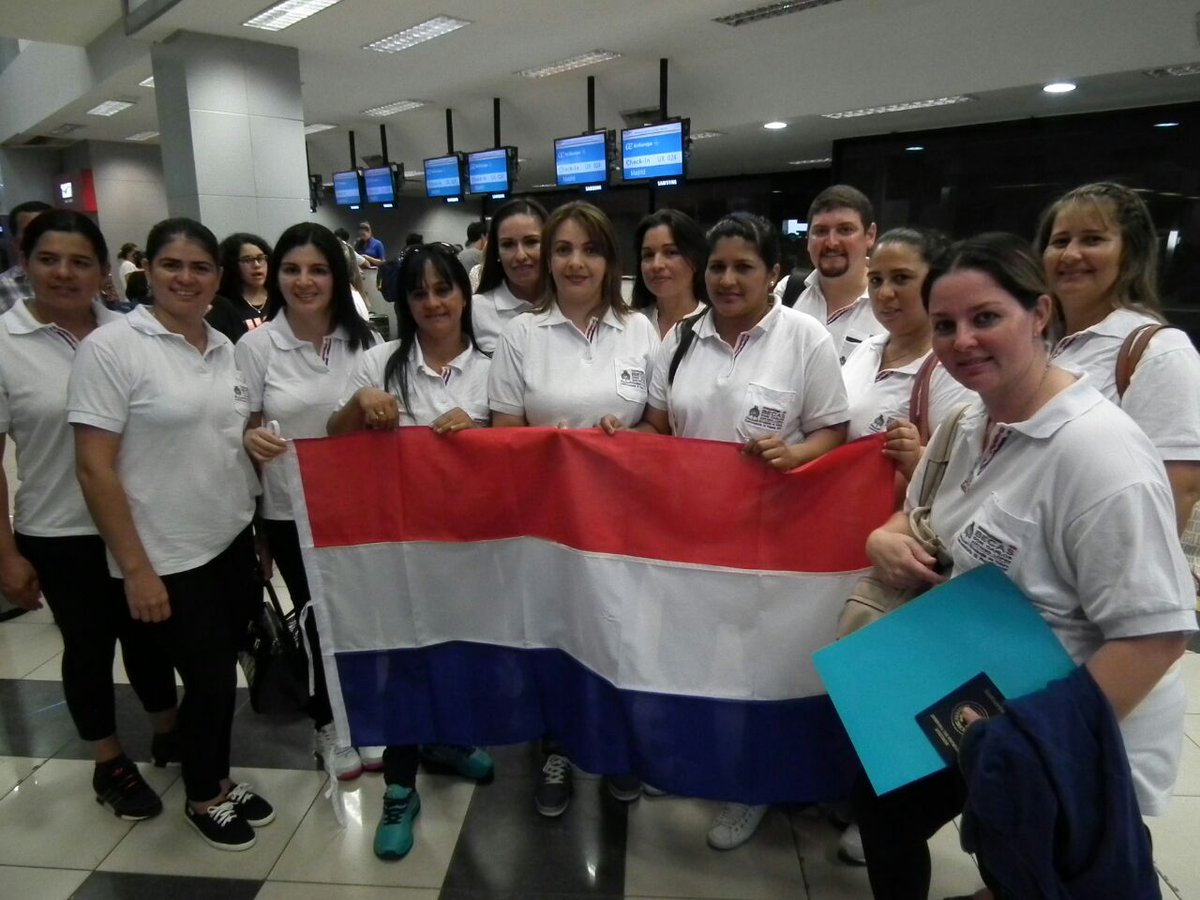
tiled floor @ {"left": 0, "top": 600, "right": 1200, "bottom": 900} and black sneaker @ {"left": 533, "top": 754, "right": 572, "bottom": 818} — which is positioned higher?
black sneaker @ {"left": 533, "top": 754, "right": 572, "bottom": 818}

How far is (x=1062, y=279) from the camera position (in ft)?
6.07

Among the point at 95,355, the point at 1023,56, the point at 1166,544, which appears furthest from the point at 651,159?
the point at 1166,544

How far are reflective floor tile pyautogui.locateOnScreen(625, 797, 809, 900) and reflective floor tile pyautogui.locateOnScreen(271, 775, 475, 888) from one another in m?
0.52

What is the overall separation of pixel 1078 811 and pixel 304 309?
2095mm

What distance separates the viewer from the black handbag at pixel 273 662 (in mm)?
2234

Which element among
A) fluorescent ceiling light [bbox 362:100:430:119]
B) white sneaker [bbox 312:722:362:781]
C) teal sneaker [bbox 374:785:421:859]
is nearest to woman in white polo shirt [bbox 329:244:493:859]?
teal sneaker [bbox 374:785:421:859]

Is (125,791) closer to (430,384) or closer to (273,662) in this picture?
(273,662)

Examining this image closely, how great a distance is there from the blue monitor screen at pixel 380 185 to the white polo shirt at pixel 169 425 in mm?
9963

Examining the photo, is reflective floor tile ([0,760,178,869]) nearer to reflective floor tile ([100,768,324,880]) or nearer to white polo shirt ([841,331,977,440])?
reflective floor tile ([100,768,324,880])

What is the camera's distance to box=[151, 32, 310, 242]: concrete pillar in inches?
242

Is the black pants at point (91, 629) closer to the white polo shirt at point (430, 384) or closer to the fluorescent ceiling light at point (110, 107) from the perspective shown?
the white polo shirt at point (430, 384)

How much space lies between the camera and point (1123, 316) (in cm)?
176

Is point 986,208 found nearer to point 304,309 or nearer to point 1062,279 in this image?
point 1062,279

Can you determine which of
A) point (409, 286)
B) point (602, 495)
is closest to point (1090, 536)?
point (602, 495)
